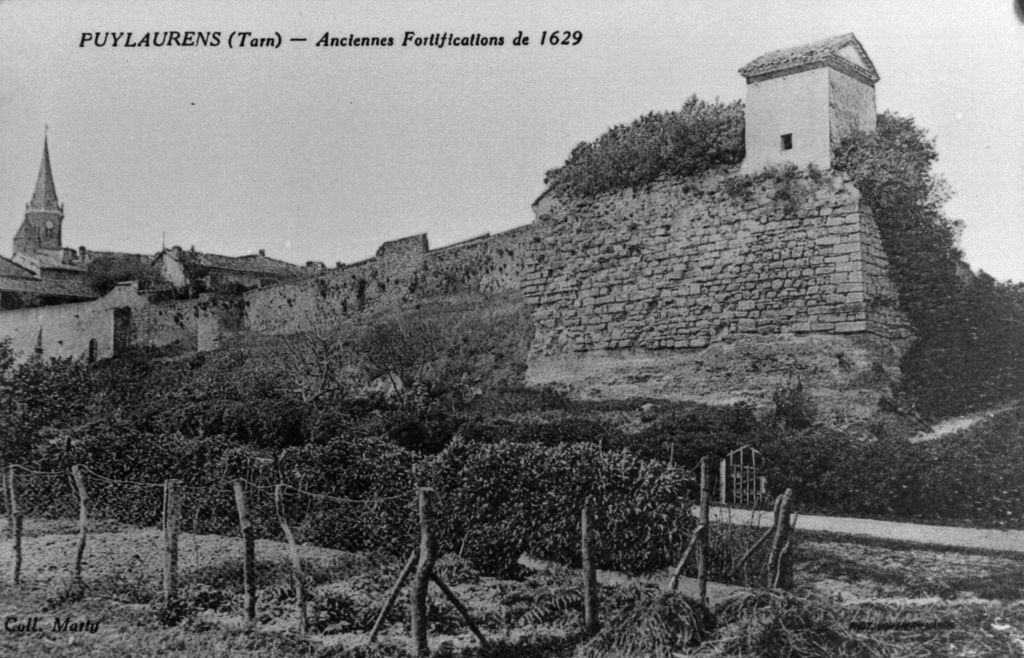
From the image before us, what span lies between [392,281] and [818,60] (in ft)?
60.6

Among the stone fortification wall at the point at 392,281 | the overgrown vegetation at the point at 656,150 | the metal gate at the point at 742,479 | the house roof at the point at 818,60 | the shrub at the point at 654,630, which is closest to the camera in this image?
the shrub at the point at 654,630

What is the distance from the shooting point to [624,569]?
27.0 ft

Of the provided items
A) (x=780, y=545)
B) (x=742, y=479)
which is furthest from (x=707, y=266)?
(x=780, y=545)

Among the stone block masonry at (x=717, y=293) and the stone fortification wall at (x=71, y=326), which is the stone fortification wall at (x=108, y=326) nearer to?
the stone fortification wall at (x=71, y=326)

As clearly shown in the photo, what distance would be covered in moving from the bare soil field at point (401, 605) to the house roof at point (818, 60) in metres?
7.99

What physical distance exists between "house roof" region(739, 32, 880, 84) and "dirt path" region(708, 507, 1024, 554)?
A: 7468mm

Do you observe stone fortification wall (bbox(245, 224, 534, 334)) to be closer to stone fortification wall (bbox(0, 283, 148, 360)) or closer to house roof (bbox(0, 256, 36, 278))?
stone fortification wall (bbox(0, 283, 148, 360))

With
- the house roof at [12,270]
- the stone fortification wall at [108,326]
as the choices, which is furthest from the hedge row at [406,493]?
the house roof at [12,270]

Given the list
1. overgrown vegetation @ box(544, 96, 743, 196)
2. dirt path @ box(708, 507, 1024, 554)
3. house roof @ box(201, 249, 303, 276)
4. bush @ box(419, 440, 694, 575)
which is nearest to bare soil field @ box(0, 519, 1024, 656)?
dirt path @ box(708, 507, 1024, 554)

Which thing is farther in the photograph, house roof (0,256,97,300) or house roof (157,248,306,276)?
house roof (157,248,306,276)

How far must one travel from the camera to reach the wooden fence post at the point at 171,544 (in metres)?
7.56

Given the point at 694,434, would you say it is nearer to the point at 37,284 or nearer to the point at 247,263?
the point at 247,263

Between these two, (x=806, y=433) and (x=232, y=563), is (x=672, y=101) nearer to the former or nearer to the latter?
(x=806, y=433)

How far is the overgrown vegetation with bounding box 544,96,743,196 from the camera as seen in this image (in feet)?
48.3
